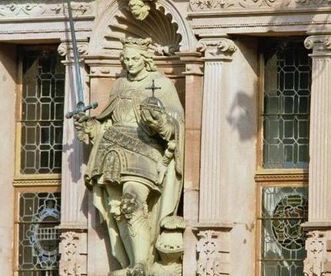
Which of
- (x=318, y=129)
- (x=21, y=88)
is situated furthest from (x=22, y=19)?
(x=318, y=129)

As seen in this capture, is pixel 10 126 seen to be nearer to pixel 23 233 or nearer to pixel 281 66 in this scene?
pixel 23 233

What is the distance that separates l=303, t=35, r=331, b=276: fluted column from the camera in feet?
104

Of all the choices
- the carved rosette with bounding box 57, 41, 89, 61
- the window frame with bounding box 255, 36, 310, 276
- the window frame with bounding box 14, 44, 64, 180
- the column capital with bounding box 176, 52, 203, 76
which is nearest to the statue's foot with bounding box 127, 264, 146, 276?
the window frame with bounding box 255, 36, 310, 276

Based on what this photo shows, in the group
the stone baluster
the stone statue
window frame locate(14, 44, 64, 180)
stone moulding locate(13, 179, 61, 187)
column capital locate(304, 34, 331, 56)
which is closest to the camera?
column capital locate(304, 34, 331, 56)

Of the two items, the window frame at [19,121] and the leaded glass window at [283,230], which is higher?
the window frame at [19,121]

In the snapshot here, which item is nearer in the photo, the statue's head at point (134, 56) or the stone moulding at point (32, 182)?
the statue's head at point (134, 56)

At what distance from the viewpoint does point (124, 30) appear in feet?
109

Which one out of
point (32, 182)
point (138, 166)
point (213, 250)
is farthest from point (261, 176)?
point (32, 182)

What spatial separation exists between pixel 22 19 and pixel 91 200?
7.10 feet

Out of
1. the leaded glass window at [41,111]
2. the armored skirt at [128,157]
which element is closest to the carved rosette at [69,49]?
the leaded glass window at [41,111]

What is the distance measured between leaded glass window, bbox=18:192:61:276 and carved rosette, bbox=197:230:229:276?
2210 millimetres

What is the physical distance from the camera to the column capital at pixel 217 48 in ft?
106

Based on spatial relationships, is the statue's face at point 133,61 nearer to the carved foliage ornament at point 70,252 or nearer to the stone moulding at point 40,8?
the stone moulding at point 40,8

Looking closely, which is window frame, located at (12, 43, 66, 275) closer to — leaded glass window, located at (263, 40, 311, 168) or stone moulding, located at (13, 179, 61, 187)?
stone moulding, located at (13, 179, 61, 187)
